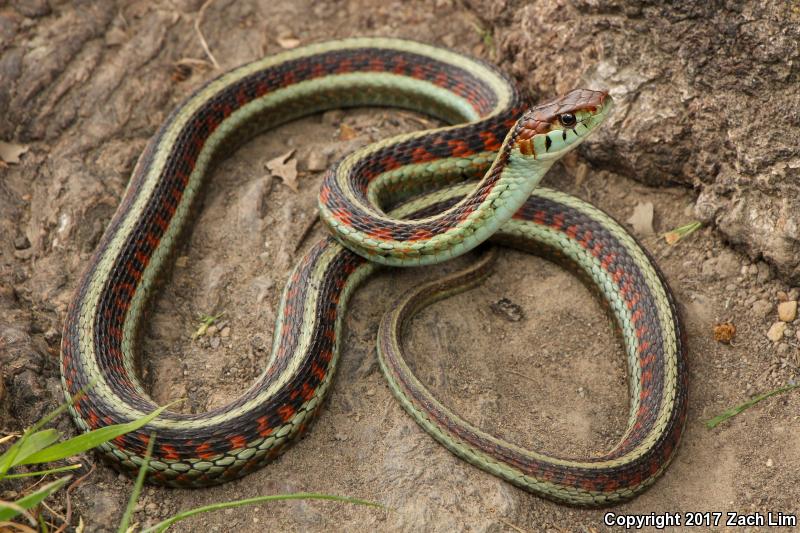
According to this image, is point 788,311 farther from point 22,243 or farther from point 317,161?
point 22,243

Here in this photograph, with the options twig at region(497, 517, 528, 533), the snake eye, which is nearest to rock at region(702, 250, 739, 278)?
the snake eye

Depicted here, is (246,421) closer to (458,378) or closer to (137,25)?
(458,378)

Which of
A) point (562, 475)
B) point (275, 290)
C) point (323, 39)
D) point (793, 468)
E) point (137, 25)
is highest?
point (137, 25)

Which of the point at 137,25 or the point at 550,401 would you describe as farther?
the point at 137,25

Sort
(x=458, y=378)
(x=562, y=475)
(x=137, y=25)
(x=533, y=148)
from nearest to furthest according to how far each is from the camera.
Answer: (x=562, y=475) < (x=533, y=148) < (x=458, y=378) < (x=137, y=25)

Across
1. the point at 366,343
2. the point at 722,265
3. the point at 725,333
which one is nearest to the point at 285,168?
the point at 366,343

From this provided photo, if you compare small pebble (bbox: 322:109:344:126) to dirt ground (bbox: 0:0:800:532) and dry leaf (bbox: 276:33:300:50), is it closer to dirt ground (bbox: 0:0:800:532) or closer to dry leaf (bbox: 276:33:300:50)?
dirt ground (bbox: 0:0:800:532)

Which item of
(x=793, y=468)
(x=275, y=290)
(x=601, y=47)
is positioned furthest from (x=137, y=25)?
(x=793, y=468)
